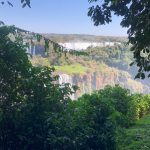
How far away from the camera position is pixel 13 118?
7.22m

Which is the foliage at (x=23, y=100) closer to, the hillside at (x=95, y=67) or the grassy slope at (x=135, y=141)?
the grassy slope at (x=135, y=141)

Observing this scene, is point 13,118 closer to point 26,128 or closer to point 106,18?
point 26,128

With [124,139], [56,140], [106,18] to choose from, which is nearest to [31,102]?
[56,140]

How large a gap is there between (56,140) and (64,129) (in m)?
0.34

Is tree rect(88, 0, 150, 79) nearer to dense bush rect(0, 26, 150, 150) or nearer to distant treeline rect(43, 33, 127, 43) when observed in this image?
dense bush rect(0, 26, 150, 150)

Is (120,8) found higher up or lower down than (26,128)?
higher up

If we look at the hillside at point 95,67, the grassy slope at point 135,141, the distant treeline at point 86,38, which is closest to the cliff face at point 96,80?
the hillside at point 95,67

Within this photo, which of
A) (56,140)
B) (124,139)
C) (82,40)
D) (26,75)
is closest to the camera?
(56,140)

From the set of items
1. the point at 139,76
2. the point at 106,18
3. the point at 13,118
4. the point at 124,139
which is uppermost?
the point at 106,18

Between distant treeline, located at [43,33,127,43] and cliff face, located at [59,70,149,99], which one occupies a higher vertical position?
distant treeline, located at [43,33,127,43]

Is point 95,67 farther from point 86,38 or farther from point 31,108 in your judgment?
point 31,108

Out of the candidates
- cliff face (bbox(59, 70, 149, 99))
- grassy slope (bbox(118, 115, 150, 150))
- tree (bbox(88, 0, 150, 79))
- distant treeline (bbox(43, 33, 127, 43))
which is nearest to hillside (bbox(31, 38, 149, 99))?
cliff face (bbox(59, 70, 149, 99))

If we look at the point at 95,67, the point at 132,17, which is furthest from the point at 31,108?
the point at 95,67

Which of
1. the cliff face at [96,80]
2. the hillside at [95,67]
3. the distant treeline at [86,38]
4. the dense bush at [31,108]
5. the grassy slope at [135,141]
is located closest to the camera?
the dense bush at [31,108]
